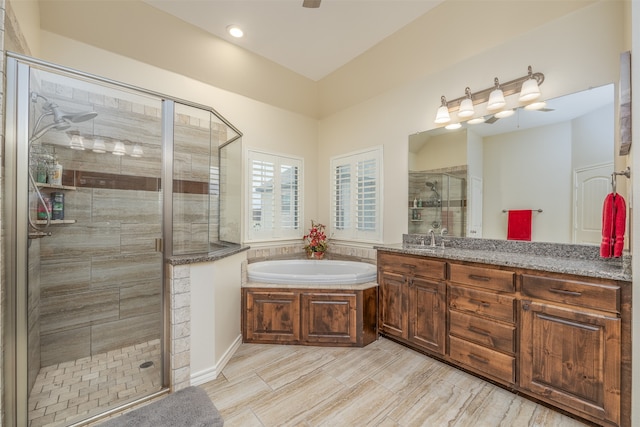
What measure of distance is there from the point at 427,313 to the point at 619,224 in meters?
1.42

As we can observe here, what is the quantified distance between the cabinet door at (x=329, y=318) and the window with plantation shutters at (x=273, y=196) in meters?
1.31

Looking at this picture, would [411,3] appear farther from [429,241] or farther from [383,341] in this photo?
[383,341]

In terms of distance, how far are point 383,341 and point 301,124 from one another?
3075mm

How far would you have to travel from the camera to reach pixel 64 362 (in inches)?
87.8

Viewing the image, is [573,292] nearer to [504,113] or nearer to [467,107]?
[504,113]

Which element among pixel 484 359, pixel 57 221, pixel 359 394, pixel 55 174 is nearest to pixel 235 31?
pixel 55 174

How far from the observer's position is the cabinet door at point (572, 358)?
1527 millimetres

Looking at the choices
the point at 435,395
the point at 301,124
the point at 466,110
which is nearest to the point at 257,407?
the point at 435,395

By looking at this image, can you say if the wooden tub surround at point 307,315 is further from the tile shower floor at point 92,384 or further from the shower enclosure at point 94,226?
the tile shower floor at point 92,384

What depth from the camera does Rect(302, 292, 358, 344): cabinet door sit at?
260 cm

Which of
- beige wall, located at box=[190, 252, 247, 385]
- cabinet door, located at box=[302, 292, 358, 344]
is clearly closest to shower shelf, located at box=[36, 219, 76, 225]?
beige wall, located at box=[190, 252, 247, 385]

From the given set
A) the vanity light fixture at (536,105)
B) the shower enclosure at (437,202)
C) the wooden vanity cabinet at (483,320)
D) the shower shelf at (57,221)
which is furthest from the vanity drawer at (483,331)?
the shower shelf at (57,221)

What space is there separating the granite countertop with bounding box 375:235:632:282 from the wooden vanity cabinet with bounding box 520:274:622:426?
0.25ft

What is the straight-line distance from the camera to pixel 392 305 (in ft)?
8.75
